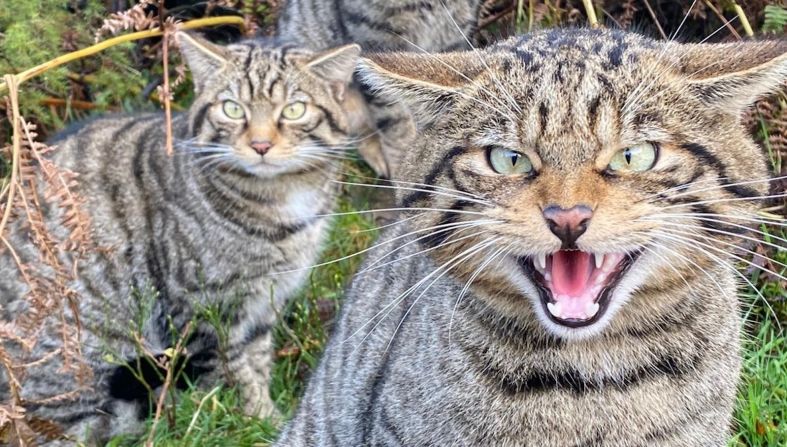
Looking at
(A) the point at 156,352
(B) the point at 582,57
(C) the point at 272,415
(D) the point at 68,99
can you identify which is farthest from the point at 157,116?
(B) the point at 582,57

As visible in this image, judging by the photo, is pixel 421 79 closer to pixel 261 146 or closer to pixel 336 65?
pixel 261 146

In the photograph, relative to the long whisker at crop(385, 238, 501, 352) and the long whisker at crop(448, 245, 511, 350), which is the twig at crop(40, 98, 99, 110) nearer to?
the long whisker at crop(385, 238, 501, 352)

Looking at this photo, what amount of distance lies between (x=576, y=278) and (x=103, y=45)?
8.72 ft

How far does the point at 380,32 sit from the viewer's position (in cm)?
525

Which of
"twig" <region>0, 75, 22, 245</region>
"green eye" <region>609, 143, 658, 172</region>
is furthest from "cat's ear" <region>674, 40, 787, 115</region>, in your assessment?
"twig" <region>0, 75, 22, 245</region>

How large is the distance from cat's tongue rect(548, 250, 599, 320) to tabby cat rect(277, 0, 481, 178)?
103 inches

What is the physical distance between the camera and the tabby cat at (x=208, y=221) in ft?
14.4

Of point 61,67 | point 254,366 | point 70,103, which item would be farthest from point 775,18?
point 70,103

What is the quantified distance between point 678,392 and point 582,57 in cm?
86

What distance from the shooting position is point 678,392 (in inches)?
98.3

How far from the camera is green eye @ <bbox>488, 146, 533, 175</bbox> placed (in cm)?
243

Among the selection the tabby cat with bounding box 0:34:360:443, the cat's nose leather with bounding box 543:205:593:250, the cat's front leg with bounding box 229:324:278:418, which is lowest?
the cat's front leg with bounding box 229:324:278:418

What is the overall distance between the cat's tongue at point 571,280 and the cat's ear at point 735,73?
1.60 feet

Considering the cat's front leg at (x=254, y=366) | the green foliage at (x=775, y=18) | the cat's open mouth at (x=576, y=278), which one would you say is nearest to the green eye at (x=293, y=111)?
the cat's front leg at (x=254, y=366)
